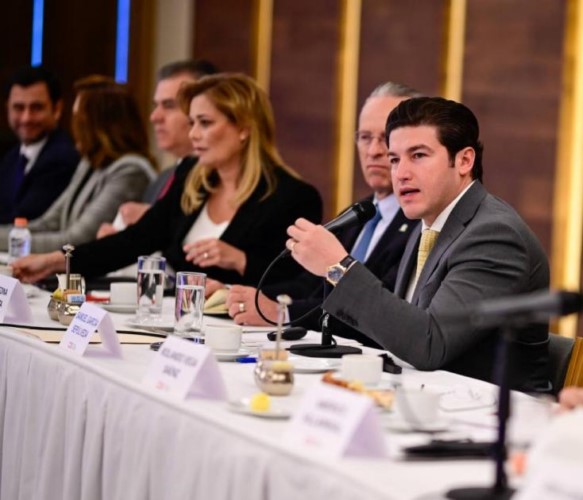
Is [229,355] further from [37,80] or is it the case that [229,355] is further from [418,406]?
[37,80]

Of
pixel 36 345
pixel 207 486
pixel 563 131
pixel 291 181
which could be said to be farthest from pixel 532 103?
pixel 207 486

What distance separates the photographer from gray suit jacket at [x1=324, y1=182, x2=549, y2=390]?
2.43 m

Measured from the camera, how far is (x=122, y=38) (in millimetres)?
7480

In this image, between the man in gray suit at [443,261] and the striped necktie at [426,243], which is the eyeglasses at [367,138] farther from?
the striped necktie at [426,243]

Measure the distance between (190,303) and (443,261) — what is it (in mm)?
614

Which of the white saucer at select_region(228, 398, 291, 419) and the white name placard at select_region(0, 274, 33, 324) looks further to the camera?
the white name placard at select_region(0, 274, 33, 324)

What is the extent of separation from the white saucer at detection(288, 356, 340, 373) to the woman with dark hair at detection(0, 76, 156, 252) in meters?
2.86

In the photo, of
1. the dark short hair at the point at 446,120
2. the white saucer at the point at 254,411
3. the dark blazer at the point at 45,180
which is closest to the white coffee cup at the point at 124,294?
the dark short hair at the point at 446,120

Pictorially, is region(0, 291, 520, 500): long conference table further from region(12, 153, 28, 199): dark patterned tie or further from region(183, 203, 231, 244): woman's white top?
region(12, 153, 28, 199): dark patterned tie

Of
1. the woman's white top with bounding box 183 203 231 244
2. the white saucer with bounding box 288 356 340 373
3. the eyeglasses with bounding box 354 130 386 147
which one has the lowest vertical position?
the white saucer with bounding box 288 356 340 373

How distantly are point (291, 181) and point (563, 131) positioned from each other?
1.66 metres

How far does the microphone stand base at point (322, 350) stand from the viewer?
2.57 m

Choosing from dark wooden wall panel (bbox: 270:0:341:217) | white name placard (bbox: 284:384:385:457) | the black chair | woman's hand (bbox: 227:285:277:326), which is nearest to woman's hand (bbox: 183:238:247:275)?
woman's hand (bbox: 227:285:277:326)

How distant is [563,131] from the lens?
504cm
